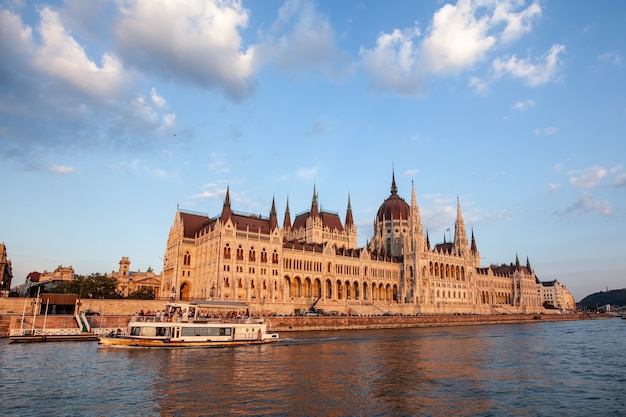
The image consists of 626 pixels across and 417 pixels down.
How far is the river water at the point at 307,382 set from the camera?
23781 mm

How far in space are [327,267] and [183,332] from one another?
64855 mm

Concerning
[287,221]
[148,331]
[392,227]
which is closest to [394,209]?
[392,227]

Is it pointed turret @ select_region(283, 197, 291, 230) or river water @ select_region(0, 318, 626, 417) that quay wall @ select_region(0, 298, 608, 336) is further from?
pointed turret @ select_region(283, 197, 291, 230)

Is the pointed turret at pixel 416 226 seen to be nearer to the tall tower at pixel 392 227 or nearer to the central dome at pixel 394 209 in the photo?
the tall tower at pixel 392 227

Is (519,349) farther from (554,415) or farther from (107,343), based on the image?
(107,343)

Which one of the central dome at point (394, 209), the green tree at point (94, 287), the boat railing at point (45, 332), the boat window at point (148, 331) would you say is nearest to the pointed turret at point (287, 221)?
the central dome at point (394, 209)

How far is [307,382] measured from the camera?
3044cm

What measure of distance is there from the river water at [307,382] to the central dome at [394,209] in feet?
342

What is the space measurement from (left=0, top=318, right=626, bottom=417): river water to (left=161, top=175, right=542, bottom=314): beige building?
34545 mm

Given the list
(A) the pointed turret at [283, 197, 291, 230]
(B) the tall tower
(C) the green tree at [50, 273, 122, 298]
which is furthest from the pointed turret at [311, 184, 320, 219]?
(C) the green tree at [50, 273, 122, 298]

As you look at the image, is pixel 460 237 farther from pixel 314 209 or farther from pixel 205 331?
pixel 205 331

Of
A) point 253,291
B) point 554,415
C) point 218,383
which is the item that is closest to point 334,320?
point 253,291

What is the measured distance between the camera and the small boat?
4947 cm

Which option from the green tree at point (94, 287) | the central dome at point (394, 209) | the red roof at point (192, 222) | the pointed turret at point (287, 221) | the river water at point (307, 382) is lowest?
the river water at point (307, 382)
